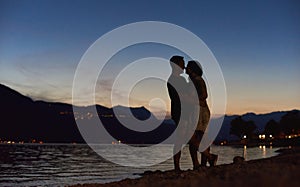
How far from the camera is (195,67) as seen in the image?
8953 millimetres

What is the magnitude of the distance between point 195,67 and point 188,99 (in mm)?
813

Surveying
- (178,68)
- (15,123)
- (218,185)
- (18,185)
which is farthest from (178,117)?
(15,123)

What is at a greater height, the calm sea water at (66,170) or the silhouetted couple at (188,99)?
the silhouetted couple at (188,99)

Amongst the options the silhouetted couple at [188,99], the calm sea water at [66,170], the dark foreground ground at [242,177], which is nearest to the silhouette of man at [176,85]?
the silhouetted couple at [188,99]

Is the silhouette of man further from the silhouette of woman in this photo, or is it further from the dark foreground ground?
the dark foreground ground

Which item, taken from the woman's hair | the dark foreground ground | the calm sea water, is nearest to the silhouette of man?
the woman's hair

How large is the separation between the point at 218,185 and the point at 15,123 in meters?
206

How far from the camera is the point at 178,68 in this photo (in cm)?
876

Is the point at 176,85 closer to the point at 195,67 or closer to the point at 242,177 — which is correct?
the point at 195,67

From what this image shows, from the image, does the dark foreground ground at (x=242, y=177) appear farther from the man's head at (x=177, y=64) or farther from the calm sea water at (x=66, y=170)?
the calm sea water at (x=66, y=170)

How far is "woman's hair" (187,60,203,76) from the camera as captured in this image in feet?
29.2

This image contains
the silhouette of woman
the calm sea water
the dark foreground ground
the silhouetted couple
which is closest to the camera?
the dark foreground ground

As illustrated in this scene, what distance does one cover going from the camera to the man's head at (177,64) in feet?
28.6

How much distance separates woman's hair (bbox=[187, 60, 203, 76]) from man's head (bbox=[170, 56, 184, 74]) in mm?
253
